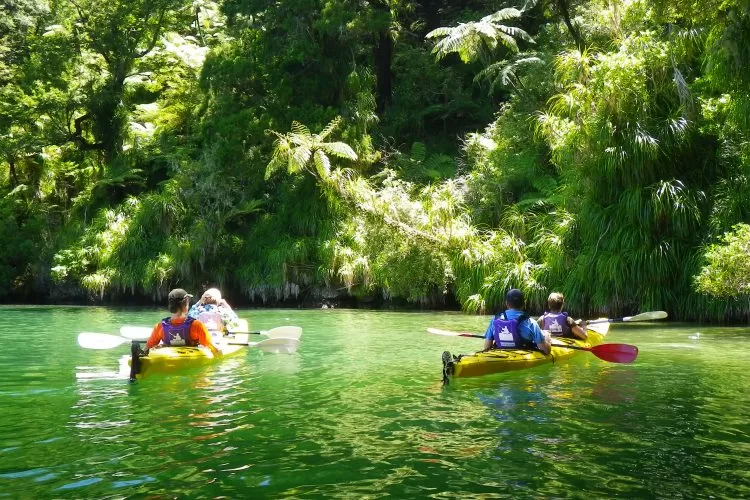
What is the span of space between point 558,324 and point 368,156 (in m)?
15.2

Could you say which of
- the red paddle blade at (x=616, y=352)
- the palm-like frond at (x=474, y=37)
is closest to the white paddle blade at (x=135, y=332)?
the red paddle blade at (x=616, y=352)

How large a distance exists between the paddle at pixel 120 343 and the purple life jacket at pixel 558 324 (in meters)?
3.55

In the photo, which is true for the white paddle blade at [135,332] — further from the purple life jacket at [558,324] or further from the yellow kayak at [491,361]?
the purple life jacket at [558,324]

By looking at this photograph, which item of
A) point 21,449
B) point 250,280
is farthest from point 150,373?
point 250,280

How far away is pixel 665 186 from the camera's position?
15.8 meters

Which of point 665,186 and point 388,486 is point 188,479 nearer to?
point 388,486

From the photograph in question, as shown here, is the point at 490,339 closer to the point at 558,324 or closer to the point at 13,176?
the point at 558,324

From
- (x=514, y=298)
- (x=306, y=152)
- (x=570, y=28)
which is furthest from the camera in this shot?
(x=306, y=152)

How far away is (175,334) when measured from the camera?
9.36 m

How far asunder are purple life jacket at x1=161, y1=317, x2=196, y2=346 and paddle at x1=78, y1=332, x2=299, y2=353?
1.22 meters

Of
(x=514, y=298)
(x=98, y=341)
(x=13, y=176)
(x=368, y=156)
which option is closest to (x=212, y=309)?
(x=98, y=341)

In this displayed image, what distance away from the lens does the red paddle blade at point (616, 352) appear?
9.62 m

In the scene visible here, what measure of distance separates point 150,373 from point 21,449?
10.2 ft

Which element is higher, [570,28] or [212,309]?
[570,28]
